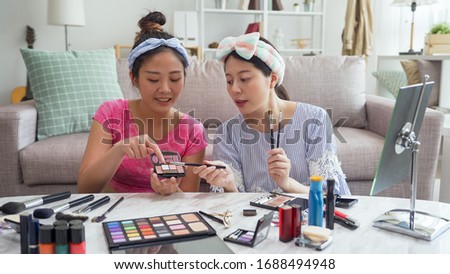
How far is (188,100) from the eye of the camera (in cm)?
243

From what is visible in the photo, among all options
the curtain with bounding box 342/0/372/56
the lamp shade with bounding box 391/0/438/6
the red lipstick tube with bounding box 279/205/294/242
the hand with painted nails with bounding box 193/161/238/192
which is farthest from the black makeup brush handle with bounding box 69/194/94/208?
the lamp shade with bounding box 391/0/438/6

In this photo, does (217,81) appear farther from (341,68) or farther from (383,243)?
(383,243)

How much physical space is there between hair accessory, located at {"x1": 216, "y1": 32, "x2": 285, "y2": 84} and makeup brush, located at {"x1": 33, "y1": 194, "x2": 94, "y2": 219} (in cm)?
57

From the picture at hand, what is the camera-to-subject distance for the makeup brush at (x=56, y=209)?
97 centimetres

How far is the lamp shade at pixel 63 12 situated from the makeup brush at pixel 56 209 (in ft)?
9.40

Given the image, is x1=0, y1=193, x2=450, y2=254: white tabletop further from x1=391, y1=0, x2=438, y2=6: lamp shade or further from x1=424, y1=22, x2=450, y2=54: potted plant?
x1=391, y1=0, x2=438, y2=6: lamp shade

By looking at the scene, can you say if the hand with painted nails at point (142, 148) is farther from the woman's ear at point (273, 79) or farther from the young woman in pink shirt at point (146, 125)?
the woman's ear at point (273, 79)

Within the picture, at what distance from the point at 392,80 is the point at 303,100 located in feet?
5.27

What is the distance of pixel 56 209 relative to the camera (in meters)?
1.01

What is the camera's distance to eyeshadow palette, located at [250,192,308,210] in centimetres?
105

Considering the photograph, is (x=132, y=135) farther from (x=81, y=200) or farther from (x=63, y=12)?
(x=63, y=12)

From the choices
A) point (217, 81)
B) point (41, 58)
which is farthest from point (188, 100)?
point (41, 58)

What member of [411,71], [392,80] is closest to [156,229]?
[411,71]
